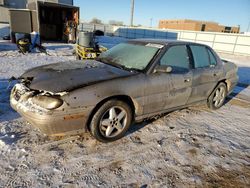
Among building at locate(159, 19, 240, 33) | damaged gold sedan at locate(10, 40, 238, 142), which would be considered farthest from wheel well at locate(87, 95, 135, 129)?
building at locate(159, 19, 240, 33)

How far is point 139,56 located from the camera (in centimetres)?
373

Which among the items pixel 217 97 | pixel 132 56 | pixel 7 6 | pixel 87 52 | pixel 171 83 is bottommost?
pixel 217 97

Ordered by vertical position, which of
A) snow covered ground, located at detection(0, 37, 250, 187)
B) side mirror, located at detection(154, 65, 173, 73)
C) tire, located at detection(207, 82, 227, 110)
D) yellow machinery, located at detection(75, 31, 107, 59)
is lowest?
snow covered ground, located at detection(0, 37, 250, 187)

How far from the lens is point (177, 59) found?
3.89 meters

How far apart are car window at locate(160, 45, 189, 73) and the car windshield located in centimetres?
Answer: 21

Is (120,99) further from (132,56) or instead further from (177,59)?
(177,59)

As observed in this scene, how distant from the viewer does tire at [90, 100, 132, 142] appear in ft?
9.83

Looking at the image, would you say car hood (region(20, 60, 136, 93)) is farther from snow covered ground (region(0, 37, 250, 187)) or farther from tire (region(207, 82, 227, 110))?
tire (region(207, 82, 227, 110))

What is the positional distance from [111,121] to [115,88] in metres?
0.51

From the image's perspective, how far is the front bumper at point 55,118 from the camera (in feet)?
8.70

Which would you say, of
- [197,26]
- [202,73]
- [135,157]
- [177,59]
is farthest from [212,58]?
[197,26]

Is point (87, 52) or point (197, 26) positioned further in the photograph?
point (197, 26)

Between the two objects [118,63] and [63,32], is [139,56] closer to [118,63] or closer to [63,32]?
[118,63]

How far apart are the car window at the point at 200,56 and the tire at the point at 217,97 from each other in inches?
30.0
